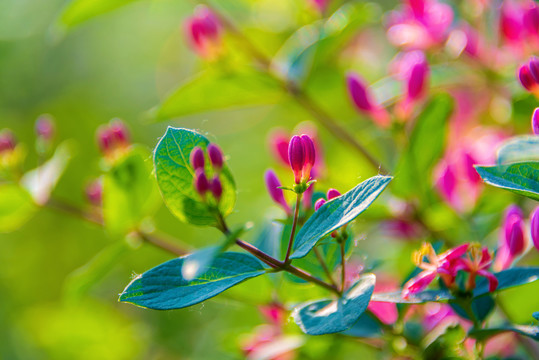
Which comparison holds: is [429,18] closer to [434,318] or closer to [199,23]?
[199,23]

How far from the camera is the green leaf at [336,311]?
59cm

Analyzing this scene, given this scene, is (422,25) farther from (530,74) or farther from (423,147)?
(530,74)

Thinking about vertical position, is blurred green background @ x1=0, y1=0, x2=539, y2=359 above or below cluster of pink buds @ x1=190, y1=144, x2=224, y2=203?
below

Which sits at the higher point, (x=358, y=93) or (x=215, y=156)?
(x=215, y=156)

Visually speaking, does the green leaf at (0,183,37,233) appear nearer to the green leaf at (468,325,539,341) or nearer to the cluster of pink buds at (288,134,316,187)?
the cluster of pink buds at (288,134,316,187)

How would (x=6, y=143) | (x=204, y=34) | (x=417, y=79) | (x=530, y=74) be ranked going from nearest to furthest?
(x=530, y=74) < (x=417, y=79) < (x=6, y=143) < (x=204, y=34)

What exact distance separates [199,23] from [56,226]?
4.59 feet

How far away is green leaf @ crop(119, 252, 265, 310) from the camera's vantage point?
603mm

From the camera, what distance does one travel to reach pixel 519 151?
0.61 meters

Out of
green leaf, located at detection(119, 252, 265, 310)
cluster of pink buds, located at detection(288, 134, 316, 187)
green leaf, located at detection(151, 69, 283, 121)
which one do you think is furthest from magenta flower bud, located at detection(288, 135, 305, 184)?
green leaf, located at detection(151, 69, 283, 121)

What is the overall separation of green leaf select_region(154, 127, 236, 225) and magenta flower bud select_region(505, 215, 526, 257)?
0.35 meters

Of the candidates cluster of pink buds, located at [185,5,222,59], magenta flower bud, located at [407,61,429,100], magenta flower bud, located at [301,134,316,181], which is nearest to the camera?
magenta flower bud, located at [301,134,316,181]

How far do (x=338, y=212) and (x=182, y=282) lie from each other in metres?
0.18

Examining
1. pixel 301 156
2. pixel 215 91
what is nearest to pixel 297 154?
pixel 301 156
